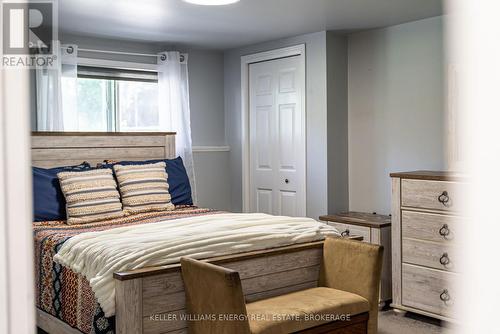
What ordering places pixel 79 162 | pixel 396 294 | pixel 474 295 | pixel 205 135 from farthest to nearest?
pixel 205 135
pixel 79 162
pixel 396 294
pixel 474 295

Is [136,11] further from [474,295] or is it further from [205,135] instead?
[474,295]

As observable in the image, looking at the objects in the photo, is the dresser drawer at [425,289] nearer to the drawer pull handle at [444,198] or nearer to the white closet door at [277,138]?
the drawer pull handle at [444,198]

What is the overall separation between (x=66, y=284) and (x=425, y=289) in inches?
94.2

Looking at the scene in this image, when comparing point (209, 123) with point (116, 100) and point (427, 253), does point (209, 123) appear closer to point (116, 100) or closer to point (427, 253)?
point (116, 100)

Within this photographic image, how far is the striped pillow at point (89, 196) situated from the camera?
377 centimetres

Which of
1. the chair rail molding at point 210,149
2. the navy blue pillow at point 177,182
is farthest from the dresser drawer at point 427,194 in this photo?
the chair rail molding at point 210,149

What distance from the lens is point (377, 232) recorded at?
4.14 m

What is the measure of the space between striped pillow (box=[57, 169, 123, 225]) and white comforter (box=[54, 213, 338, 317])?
59 centimetres

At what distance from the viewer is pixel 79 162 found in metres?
4.46

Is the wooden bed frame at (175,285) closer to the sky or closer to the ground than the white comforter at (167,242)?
closer to the ground

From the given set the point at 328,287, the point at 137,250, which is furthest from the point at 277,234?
the point at 137,250

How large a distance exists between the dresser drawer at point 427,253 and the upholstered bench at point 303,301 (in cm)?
91

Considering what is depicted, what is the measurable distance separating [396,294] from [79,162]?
107 inches

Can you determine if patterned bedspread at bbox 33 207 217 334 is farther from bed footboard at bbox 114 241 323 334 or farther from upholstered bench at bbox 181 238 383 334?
upholstered bench at bbox 181 238 383 334
